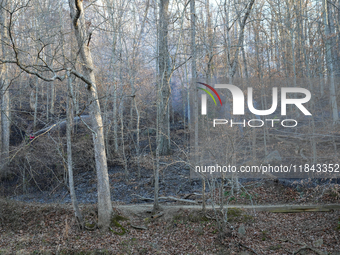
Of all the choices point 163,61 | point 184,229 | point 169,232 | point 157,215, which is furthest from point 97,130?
point 163,61

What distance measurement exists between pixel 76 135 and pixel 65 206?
7.46 m

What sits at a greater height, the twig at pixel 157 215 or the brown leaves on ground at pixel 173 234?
the twig at pixel 157 215

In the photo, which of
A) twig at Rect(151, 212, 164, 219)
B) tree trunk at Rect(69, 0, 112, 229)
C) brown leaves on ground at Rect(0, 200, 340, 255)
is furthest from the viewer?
twig at Rect(151, 212, 164, 219)

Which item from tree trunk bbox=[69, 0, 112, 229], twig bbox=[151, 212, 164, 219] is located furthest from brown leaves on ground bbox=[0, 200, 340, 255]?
tree trunk bbox=[69, 0, 112, 229]

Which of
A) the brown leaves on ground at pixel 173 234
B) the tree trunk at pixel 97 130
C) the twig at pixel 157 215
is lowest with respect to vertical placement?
the brown leaves on ground at pixel 173 234

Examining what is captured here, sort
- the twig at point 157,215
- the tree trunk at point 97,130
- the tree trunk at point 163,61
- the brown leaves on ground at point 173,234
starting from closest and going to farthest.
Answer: the brown leaves on ground at point 173,234 < the tree trunk at point 97,130 < the twig at point 157,215 < the tree trunk at point 163,61

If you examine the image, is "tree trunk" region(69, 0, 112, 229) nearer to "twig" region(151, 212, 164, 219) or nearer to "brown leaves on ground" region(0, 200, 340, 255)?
"brown leaves on ground" region(0, 200, 340, 255)

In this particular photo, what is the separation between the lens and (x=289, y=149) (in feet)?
44.7

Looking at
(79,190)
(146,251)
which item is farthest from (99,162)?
(79,190)

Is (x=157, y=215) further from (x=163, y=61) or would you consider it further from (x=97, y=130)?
(x=163, y=61)

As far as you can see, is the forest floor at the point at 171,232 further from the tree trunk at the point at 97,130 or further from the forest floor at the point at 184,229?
the tree trunk at the point at 97,130

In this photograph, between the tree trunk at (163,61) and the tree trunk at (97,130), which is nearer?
the tree trunk at (97,130)

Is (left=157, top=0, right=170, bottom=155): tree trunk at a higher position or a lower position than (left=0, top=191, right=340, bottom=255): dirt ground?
higher

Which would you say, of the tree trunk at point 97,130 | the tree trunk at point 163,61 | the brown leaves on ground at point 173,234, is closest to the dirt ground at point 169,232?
the brown leaves on ground at point 173,234
